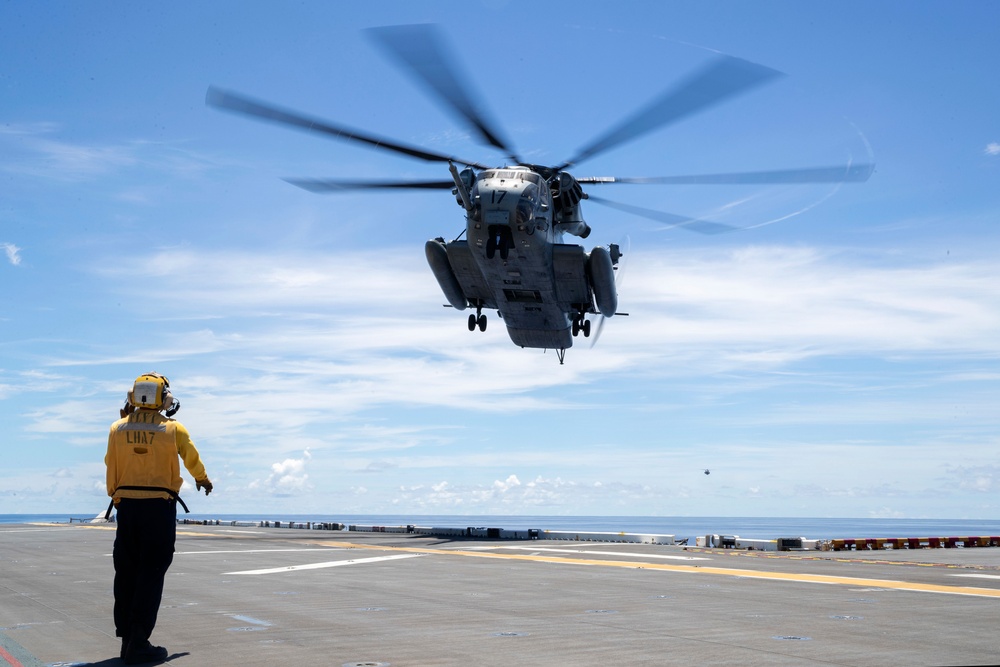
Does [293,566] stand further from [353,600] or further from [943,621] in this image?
[943,621]

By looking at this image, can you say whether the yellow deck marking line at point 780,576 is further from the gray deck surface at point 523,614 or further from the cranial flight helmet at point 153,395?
the cranial flight helmet at point 153,395

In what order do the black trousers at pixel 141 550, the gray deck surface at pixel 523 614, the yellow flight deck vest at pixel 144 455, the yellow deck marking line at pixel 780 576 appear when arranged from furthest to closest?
the yellow deck marking line at pixel 780 576 < the yellow flight deck vest at pixel 144 455 < the black trousers at pixel 141 550 < the gray deck surface at pixel 523 614

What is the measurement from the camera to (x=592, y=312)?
36344 mm

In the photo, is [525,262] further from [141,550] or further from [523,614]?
[141,550]

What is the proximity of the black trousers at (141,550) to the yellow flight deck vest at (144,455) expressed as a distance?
0.42 ft

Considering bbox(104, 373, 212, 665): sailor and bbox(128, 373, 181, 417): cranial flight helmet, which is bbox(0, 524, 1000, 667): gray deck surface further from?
bbox(128, 373, 181, 417): cranial flight helmet

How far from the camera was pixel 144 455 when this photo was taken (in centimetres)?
930

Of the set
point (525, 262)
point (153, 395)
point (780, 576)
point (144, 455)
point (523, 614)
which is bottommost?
point (523, 614)

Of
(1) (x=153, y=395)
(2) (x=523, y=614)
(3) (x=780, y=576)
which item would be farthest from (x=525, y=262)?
(1) (x=153, y=395)

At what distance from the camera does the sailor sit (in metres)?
9.16

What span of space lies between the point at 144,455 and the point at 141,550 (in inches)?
36.8

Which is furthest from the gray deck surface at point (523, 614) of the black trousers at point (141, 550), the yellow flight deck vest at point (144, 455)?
the yellow flight deck vest at point (144, 455)

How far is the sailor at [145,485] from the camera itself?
30.0ft

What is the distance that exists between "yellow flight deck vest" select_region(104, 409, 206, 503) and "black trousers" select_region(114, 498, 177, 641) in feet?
0.42
